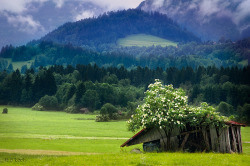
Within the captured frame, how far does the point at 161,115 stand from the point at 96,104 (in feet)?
376

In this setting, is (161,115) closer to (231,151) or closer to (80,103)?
(231,151)

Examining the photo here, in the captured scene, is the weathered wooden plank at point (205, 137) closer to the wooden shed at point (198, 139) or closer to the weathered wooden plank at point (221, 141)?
the wooden shed at point (198, 139)

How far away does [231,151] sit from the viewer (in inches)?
1218

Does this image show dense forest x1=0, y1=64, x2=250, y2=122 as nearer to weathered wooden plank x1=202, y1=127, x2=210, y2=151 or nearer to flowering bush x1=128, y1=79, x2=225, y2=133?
flowering bush x1=128, y1=79, x2=225, y2=133

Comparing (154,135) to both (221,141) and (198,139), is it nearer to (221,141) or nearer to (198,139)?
(198,139)

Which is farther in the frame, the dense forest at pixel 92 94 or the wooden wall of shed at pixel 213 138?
the dense forest at pixel 92 94

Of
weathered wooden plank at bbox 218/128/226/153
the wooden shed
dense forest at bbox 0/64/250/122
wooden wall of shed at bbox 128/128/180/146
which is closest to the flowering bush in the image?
wooden wall of shed at bbox 128/128/180/146

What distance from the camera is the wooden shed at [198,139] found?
102ft

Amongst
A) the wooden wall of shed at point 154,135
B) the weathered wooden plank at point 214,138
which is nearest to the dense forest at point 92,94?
the wooden wall of shed at point 154,135

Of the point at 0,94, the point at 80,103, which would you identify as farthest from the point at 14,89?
the point at 80,103

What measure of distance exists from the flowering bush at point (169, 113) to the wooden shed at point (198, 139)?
1.00 metres

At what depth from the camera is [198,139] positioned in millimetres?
32250

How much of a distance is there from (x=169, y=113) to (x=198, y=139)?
4687 mm

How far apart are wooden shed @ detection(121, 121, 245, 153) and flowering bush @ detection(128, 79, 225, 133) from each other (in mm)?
1001
